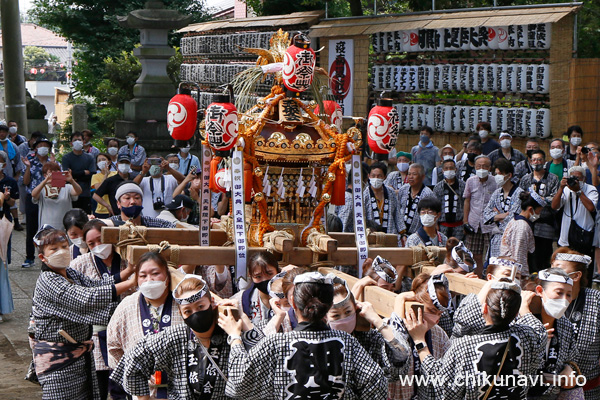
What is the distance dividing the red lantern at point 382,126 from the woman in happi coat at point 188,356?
2806 mm

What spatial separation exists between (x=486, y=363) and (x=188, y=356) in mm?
1464

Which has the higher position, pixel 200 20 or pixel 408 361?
pixel 200 20

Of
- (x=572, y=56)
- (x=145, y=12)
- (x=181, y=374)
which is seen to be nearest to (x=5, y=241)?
(x=181, y=374)

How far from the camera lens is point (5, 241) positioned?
28.9 feet

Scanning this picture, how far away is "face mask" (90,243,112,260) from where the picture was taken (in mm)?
6090

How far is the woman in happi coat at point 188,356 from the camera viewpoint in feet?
13.8

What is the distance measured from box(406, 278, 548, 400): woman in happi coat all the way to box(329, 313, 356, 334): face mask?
470 millimetres

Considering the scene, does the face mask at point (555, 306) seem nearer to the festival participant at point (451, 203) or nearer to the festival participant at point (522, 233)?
the festival participant at point (522, 233)

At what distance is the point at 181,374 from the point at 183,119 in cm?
307

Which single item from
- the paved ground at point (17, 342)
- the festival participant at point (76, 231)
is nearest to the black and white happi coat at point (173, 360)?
the festival participant at point (76, 231)

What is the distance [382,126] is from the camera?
261 inches

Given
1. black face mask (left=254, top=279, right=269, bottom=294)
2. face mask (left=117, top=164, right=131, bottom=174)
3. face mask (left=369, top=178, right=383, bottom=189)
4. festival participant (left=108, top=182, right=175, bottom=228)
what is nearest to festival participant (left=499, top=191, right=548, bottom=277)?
face mask (left=369, top=178, right=383, bottom=189)

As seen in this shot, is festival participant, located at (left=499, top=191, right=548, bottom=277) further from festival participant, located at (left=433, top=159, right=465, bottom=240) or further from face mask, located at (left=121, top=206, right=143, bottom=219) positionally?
face mask, located at (left=121, top=206, right=143, bottom=219)

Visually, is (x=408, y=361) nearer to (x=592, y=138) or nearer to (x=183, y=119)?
(x=183, y=119)
